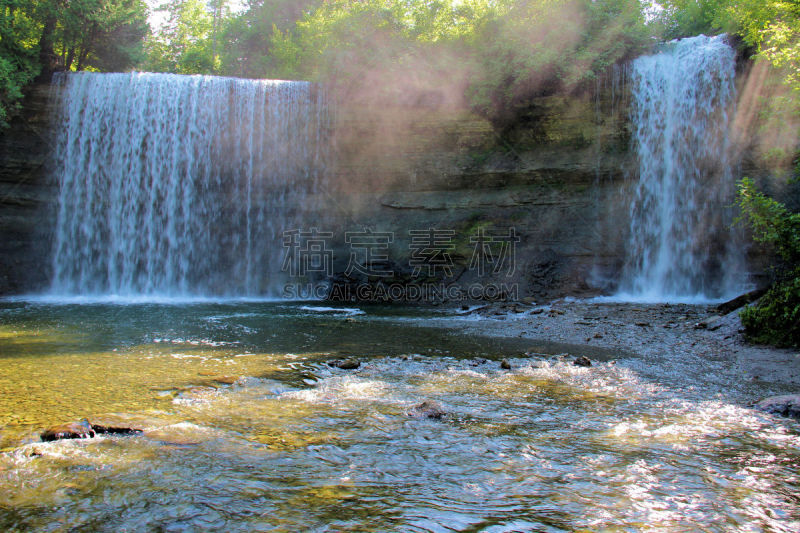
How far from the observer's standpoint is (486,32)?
1819 cm

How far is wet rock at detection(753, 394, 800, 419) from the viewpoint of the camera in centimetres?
408

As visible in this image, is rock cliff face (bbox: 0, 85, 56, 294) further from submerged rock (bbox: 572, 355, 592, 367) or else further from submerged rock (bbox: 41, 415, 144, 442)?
submerged rock (bbox: 572, 355, 592, 367)

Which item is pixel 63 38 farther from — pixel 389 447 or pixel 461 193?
pixel 389 447

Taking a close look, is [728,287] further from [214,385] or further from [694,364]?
[214,385]

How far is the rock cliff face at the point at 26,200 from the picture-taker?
17.0 m

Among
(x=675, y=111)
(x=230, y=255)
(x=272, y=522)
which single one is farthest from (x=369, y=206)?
(x=272, y=522)

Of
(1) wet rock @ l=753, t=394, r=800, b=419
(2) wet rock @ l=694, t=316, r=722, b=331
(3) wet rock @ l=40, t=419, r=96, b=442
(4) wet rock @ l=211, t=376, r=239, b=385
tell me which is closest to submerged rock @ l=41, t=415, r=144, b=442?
(3) wet rock @ l=40, t=419, r=96, b=442

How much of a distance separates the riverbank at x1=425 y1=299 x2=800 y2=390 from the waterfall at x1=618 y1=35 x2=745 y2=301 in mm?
3012

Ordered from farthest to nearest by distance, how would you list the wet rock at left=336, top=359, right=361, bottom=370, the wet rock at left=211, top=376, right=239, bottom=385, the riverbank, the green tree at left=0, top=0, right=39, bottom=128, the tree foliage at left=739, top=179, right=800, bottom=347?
1. the green tree at left=0, top=0, right=39, bottom=128
2. the tree foliage at left=739, top=179, right=800, bottom=347
3. the riverbank
4. the wet rock at left=336, top=359, right=361, bottom=370
5. the wet rock at left=211, top=376, right=239, bottom=385

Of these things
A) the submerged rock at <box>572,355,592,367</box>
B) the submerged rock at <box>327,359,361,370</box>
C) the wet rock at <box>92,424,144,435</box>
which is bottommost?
the submerged rock at <box>327,359,361,370</box>

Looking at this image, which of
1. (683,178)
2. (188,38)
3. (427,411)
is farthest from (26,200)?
(188,38)

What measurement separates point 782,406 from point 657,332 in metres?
4.71

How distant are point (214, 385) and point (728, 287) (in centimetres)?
1436

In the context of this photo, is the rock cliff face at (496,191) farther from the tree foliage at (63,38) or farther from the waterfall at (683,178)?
the tree foliage at (63,38)
